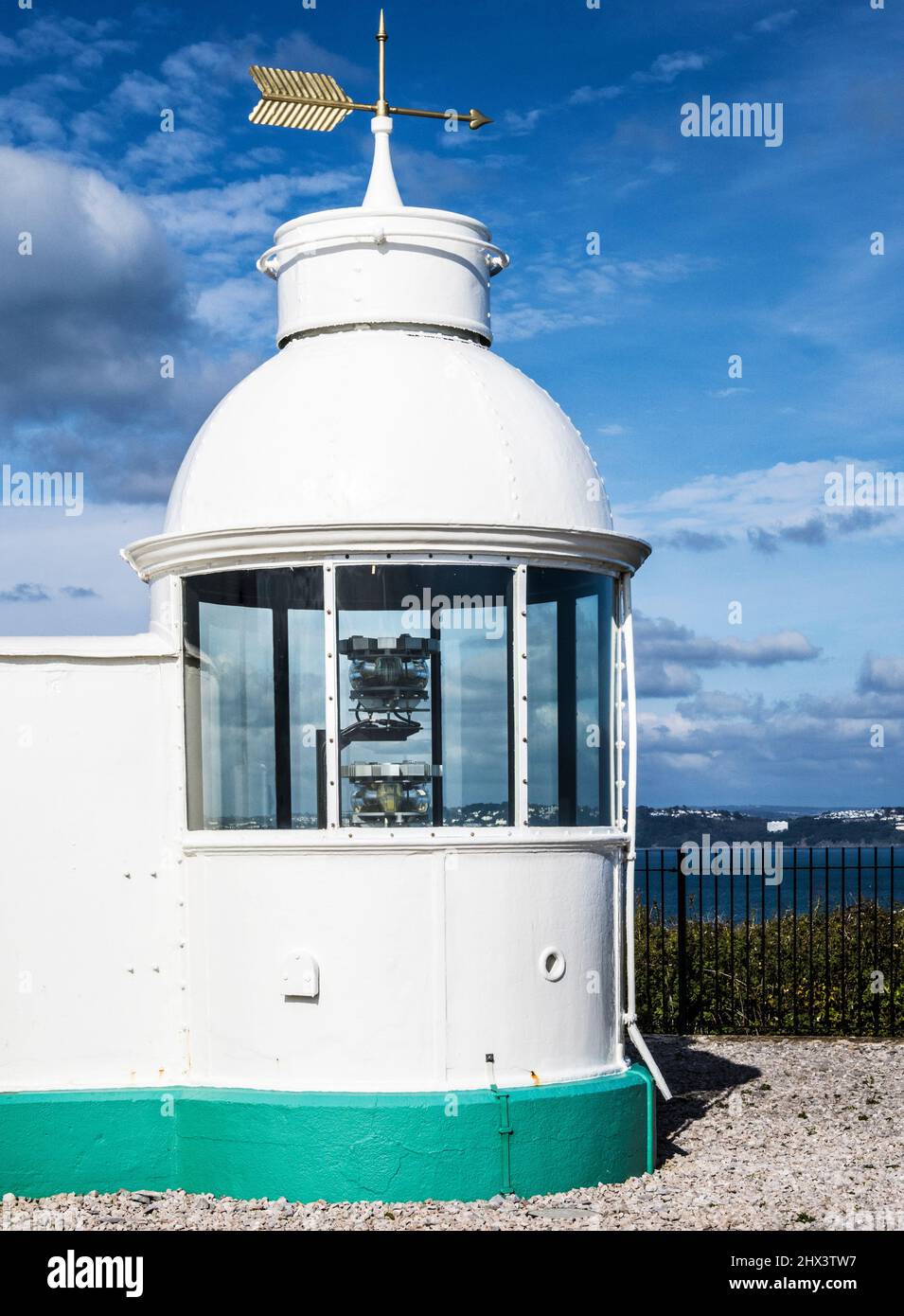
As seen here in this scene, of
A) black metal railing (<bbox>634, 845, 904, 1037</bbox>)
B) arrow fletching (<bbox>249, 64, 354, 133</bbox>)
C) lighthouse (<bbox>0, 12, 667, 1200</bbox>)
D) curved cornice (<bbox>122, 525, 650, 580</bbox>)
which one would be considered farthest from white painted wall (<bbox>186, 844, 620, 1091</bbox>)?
black metal railing (<bbox>634, 845, 904, 1037</bbox>)

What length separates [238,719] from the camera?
8.41 metres

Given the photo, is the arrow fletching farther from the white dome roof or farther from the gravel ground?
the gravel ground

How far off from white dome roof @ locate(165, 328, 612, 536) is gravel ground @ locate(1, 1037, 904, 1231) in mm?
3474

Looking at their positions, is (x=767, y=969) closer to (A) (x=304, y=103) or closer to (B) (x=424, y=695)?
(B) (x=424, y=695)

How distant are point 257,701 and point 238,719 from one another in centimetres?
15

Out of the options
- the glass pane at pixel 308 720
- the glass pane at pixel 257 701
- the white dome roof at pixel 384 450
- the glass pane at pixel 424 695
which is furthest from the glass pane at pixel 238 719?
the white dome roof at pixel 384 450

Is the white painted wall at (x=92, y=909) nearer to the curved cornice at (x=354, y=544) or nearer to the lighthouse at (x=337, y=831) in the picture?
the lighthouse at (x=337, y=831)

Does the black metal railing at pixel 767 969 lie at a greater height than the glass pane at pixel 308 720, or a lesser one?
lesser

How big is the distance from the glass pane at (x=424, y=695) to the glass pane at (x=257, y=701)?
18cm

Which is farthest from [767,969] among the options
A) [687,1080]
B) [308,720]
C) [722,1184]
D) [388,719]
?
[308,720]

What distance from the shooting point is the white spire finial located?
916cm

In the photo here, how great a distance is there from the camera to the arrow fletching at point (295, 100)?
9148mm
